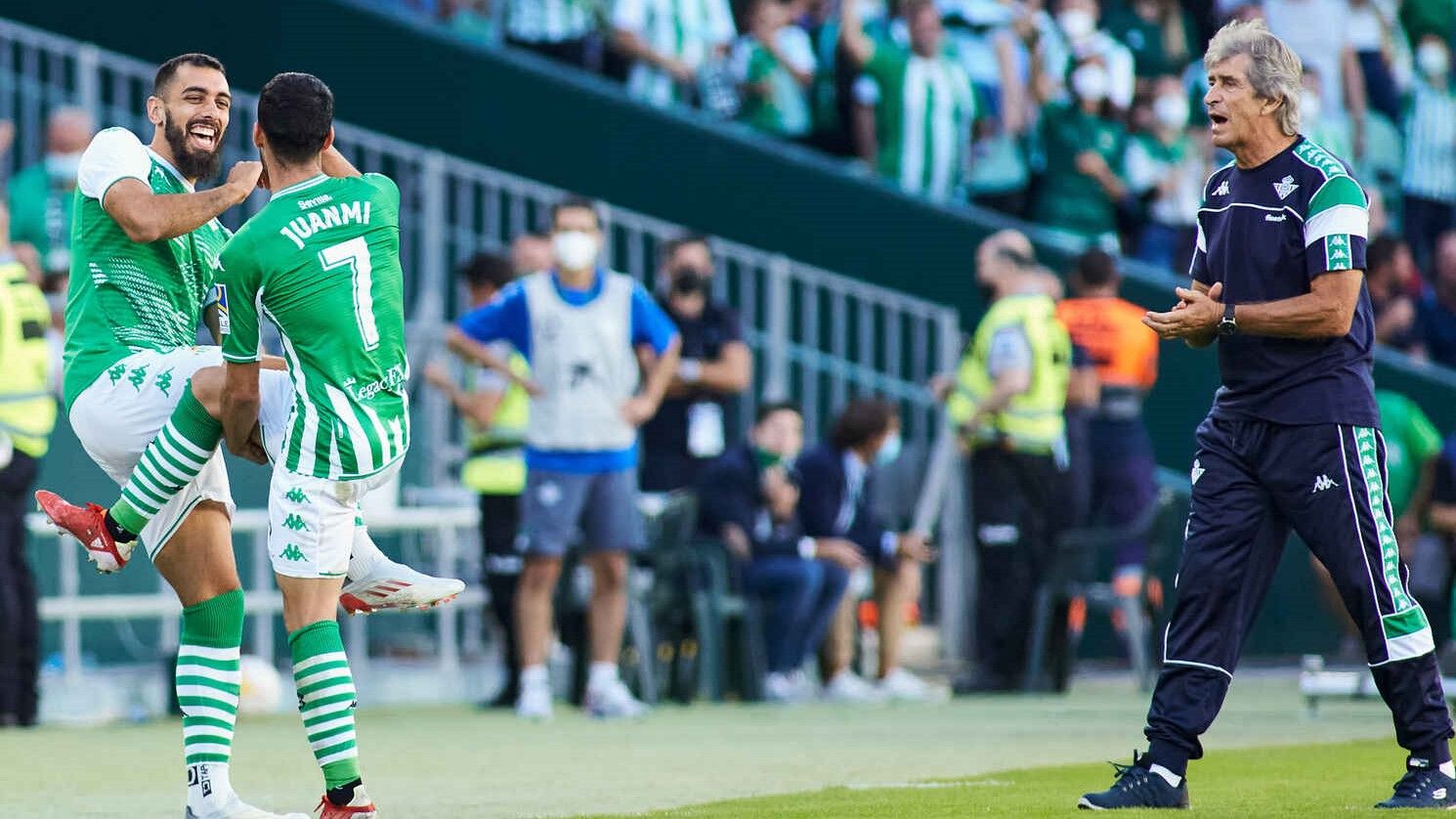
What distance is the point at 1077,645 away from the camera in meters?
15.2

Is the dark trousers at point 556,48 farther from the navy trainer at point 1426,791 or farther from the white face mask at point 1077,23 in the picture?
the navy trainer at point 1426,791

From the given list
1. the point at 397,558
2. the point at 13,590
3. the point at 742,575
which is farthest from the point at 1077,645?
the point at 13,590

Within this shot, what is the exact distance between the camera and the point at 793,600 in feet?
42.1

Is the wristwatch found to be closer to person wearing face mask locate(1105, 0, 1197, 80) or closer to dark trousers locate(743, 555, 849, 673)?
dark trousers locate(743, 555, 849, 673)

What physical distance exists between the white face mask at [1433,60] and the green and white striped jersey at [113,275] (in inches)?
552

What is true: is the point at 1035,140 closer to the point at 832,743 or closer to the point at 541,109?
the point at 541,109

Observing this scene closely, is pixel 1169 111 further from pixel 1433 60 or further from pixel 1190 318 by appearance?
pixel 1190 318

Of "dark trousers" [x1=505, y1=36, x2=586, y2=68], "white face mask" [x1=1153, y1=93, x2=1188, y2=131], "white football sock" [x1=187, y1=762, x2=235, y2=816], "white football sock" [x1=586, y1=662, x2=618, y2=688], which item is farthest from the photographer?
"white face mask" [x1=1153, y1=93, x2=1188, y2=131]

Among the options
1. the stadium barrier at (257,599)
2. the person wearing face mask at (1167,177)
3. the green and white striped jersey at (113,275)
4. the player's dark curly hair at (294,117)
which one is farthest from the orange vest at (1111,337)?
the player's dark curly hair at (294,117)

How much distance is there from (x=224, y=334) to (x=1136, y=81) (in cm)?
1245

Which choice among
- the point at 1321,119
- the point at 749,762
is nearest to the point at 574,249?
the point at 749,762

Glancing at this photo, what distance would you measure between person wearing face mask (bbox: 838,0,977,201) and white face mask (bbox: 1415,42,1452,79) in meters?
4.48

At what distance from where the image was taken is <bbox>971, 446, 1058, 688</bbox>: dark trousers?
13.4 meters

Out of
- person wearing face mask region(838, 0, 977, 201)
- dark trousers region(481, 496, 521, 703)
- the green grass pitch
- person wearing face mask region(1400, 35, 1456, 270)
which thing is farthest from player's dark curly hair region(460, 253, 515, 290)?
person wearing face mask region(1400, 35, 1456, 270)
